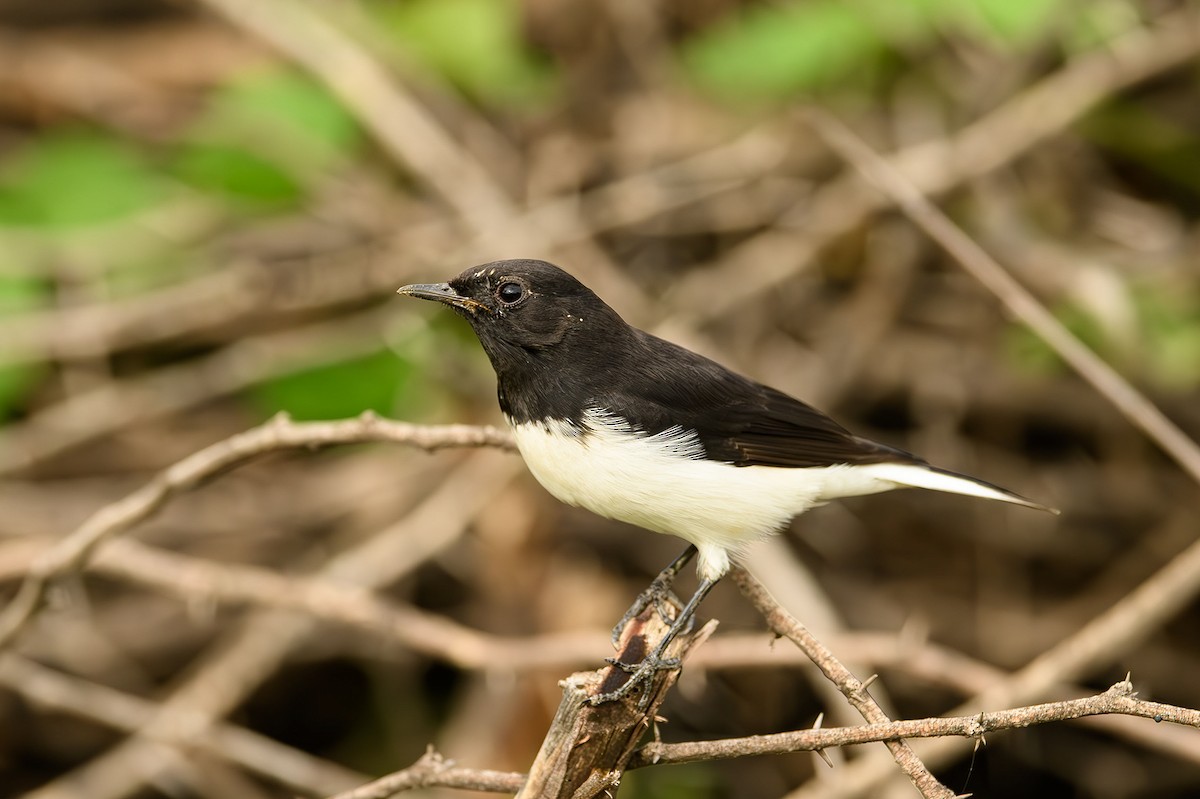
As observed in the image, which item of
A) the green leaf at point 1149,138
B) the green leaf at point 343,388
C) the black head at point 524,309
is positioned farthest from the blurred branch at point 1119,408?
the green leaf at point 343,388

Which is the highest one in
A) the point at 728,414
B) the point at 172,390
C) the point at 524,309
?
the point at 172,390

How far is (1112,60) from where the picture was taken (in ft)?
18.5

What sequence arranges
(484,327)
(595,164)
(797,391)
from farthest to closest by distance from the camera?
1. (595,164)
2. (797,391)
3. (484,327)

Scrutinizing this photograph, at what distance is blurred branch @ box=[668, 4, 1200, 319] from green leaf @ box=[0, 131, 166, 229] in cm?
258

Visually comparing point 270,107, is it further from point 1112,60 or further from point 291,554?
point 1112,60

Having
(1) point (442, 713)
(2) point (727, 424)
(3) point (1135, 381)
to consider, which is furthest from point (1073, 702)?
(1) point (442, 713)

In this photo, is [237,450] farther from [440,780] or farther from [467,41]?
[467,41]

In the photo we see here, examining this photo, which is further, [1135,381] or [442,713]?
[442,713]

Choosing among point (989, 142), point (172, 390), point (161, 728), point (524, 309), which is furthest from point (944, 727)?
point (172, 390)

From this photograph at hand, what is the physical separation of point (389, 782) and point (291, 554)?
3526 mm

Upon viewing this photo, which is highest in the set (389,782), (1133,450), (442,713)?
(1133,450)

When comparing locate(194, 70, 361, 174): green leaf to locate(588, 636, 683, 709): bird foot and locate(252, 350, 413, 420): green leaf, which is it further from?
locate(588, 636, 683, 709): bird foot

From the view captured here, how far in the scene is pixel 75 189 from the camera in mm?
6004

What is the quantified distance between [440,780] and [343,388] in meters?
2.94
